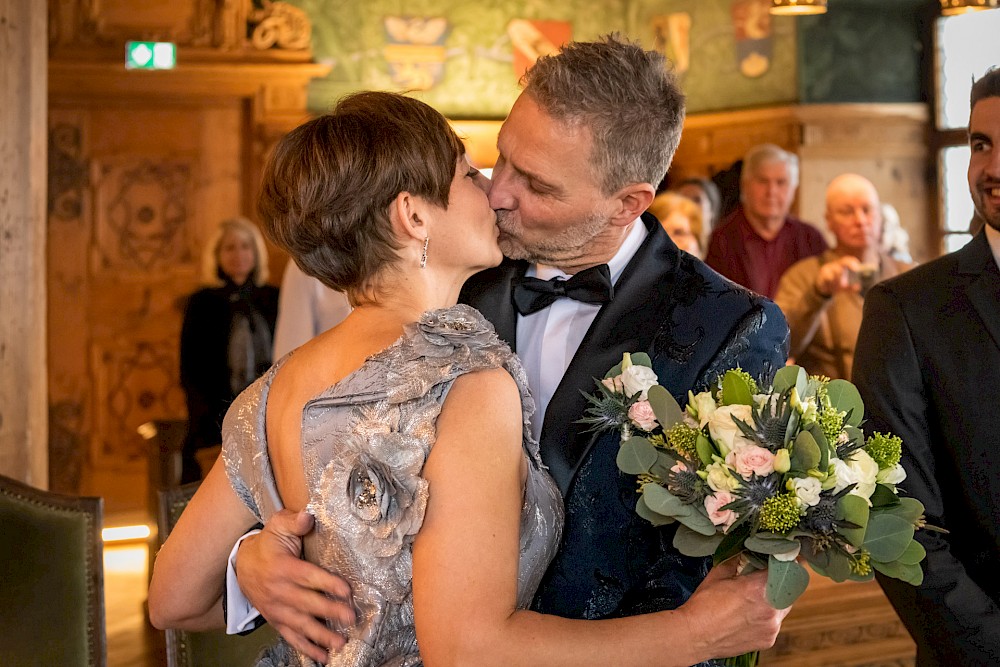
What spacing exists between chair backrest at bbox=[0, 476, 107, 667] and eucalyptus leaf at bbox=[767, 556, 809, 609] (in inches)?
62.2

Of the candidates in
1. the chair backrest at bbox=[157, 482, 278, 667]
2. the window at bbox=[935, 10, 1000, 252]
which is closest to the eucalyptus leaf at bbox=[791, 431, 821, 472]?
the chair backrest at bbox=[157, 482, 278, 667]

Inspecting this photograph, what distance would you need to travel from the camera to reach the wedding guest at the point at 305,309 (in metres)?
5.14

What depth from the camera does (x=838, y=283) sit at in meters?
5.48

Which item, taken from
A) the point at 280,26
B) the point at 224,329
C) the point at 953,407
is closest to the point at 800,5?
the point at 224,329

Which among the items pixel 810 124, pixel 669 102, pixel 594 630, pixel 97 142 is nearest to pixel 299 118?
pixel 97 142

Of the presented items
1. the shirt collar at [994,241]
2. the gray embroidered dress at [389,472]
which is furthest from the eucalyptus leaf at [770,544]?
the shirt collar at [994,241]

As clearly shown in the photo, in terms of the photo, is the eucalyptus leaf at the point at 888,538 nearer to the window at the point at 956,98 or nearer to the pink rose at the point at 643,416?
the pink rose at the point at 643,416

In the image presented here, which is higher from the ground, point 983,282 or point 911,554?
point 983,282

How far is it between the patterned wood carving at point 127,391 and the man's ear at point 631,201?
6674 mm

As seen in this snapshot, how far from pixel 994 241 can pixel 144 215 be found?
6.93 meters

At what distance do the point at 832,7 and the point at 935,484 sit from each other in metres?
6.52

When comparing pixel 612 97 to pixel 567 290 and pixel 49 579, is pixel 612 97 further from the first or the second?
pixel 49 579

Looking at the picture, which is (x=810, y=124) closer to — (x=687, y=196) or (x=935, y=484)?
(x=687, y=196)

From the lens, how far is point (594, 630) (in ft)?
5.26
